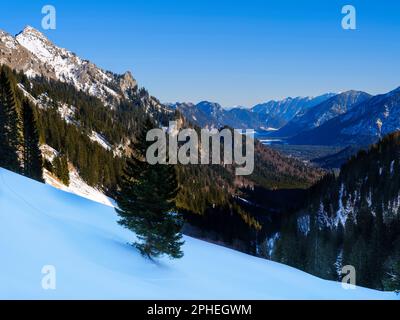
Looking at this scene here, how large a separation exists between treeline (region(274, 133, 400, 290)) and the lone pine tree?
68274 mm

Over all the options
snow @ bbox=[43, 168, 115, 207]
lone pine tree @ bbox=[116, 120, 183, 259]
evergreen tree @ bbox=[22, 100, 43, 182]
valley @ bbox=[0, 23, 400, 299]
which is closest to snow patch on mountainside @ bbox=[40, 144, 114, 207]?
snow @ bbox=[43, 168, 115, 207]

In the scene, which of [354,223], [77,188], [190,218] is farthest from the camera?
[190,218]

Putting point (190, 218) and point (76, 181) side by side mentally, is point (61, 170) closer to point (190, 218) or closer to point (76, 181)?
point (76, 181)

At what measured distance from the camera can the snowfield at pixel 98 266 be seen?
50.9 ft

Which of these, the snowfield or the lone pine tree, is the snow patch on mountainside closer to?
the snowfield

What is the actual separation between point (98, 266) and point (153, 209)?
561cm

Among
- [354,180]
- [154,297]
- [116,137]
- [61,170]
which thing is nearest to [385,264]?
[354,180]

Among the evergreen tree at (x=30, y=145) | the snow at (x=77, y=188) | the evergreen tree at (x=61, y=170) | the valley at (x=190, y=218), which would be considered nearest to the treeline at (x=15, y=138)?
the evergreen tree at (x=30, y=145)

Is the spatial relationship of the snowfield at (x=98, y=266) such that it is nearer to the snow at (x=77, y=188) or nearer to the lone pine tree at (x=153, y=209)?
the lone pine tree at (x=153, y=209)

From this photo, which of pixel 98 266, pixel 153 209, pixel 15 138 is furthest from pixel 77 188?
pixel 98 266

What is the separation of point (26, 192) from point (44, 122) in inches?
2999

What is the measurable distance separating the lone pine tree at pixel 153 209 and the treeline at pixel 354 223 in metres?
68.3

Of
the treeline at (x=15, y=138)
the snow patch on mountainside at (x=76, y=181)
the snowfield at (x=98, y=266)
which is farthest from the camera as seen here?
the snow patch on mountainside at (x=76, y=181)

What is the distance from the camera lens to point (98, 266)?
1875 cm
